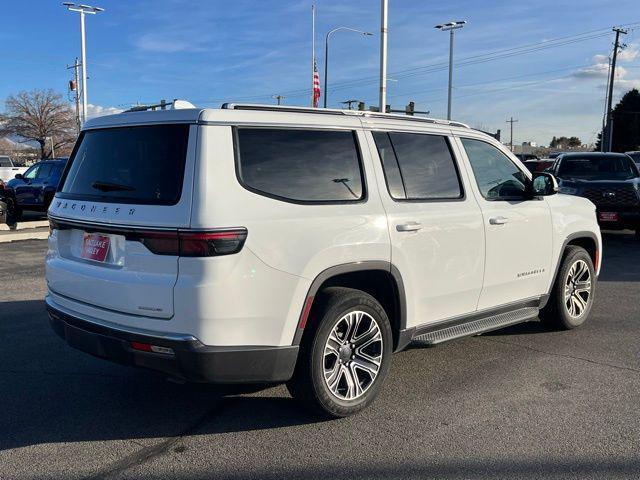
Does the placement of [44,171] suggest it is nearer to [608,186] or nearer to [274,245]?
[608,186]

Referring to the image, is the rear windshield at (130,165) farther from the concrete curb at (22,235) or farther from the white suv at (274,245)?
the concrete curb at (22,235)

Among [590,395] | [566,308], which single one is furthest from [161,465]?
[566,308]

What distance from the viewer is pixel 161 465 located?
3381 mm

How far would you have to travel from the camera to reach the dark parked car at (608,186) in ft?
41.0

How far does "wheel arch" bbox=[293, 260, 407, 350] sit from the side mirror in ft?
6.39

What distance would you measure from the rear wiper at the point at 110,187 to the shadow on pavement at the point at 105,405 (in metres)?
1.52

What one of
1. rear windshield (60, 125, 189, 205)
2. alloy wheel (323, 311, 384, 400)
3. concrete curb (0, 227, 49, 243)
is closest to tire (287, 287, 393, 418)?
alloy wheel (323, 311, 384, 400)

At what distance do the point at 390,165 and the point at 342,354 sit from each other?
1375mm

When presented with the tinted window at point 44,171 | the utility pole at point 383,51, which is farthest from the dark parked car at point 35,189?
the utility pole at point 383,51

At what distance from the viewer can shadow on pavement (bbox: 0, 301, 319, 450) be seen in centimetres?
382

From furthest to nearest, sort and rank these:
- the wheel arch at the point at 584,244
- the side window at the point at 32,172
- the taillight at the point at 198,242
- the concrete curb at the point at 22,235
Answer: the side window at the point at 32,172, the concrete curb at the point at 22,235, the wheel arch at the point at 584,244, the taillight at the point at 198,242

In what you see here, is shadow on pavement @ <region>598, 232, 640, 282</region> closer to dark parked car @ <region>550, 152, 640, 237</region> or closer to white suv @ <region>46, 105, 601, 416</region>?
dark parked car @ <region>550, 152, 640, 237</region>

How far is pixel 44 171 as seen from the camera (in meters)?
17.5

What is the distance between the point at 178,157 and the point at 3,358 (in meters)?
2.96
